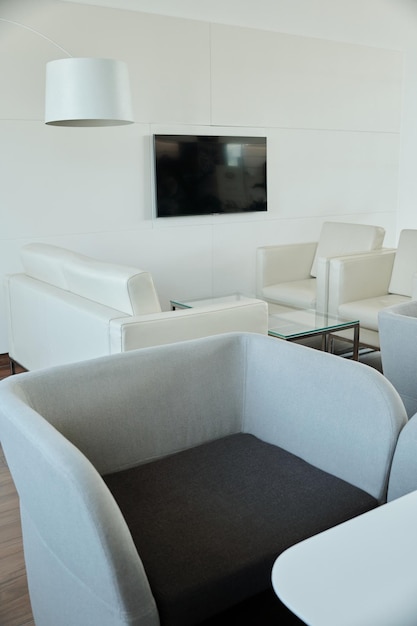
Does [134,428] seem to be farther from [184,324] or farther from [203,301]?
[203,301]

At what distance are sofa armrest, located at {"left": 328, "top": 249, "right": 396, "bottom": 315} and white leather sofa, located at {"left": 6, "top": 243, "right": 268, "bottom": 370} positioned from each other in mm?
1626

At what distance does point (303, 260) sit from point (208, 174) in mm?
1143

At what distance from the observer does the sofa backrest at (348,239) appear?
5270mm

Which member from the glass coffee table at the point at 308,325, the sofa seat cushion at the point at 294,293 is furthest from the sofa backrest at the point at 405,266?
the glass coffee table at the point at 308,325

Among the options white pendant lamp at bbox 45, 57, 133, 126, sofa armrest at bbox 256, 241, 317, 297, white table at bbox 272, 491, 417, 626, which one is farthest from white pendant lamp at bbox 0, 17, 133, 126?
white table at bbox 272, 491, 417, 626

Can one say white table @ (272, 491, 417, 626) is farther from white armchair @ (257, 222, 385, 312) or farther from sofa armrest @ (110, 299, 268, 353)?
white armchair @ (257, 222, 385, 312)

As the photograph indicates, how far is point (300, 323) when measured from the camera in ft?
13.5

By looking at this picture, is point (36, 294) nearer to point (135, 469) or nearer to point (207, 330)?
point (207, 330)

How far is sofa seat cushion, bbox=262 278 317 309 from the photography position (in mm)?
4988

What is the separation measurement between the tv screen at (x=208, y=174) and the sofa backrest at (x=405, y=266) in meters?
1.66

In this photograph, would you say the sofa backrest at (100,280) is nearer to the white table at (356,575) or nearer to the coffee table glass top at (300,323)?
the coffee table glass top at (300,323)

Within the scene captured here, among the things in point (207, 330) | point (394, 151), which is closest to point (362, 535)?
point (207, 330)

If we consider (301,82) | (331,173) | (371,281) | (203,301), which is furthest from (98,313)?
(331,173)

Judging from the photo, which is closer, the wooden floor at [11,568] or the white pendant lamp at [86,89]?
the wooden floor at [11,568]
